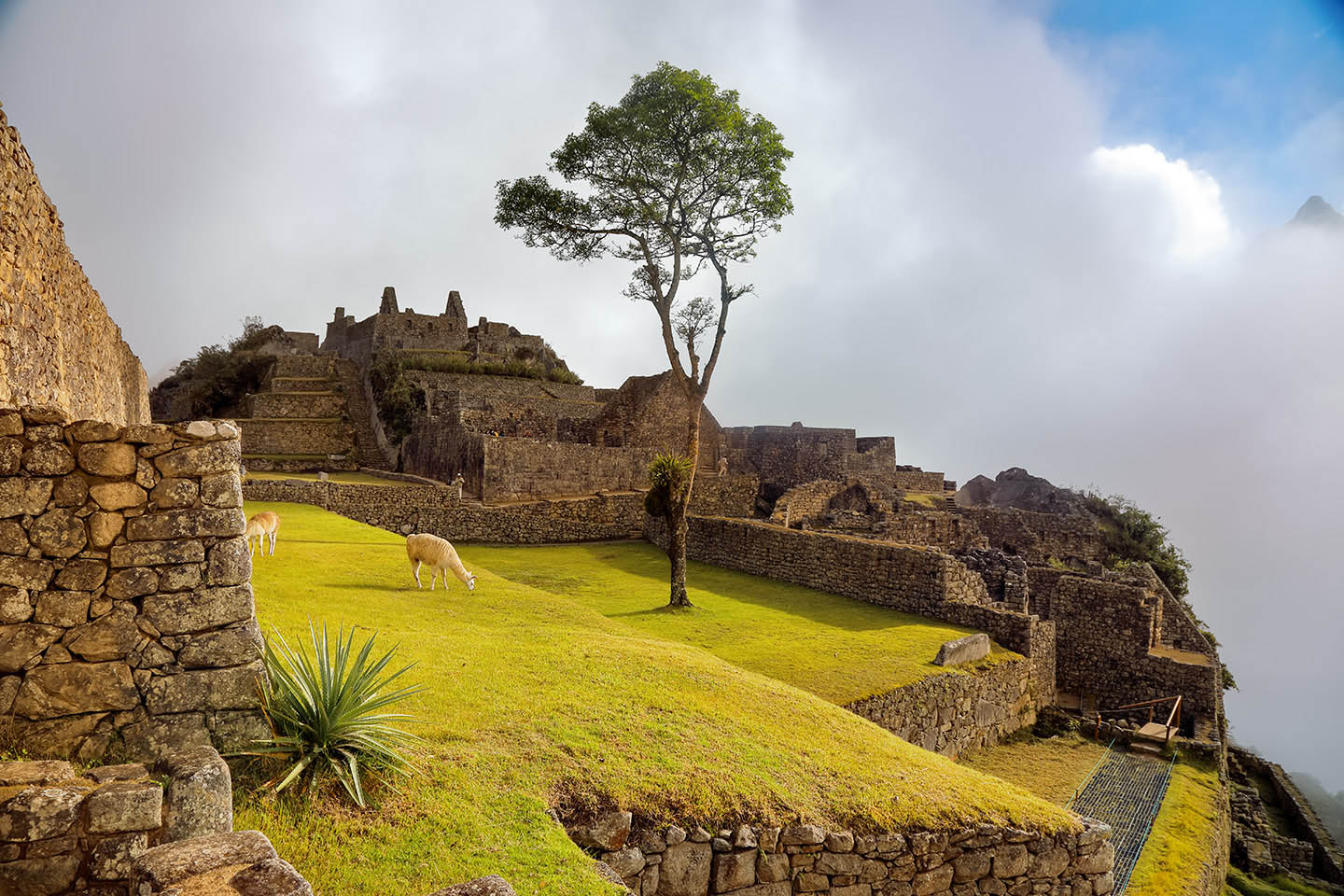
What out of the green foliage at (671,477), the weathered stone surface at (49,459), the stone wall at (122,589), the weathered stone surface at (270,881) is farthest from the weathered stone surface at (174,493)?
the green foliage at (671,477)

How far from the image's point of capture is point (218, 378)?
1665 inches

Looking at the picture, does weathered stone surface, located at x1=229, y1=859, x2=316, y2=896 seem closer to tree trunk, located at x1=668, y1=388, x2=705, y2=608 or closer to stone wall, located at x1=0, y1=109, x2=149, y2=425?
stone wall, located at x1=0, y1=109, x2=149, y2=425

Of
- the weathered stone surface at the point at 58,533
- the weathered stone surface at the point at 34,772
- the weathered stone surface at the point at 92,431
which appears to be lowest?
the weathered stone surface at the point at 34,772

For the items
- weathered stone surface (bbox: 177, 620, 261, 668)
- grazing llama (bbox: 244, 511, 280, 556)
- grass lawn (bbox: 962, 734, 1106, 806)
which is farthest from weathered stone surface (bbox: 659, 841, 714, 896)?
grazing llama (bbox: 244, 511, 280, 556)

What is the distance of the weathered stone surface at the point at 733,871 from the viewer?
19.8ft

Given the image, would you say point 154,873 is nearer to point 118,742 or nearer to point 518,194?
point 118,742

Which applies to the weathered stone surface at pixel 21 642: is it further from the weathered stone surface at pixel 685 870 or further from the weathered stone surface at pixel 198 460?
the weathered stone surface at pixel 685 870

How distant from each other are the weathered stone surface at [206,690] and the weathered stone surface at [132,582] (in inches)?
22.9

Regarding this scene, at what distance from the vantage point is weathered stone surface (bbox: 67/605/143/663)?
14.4 feet

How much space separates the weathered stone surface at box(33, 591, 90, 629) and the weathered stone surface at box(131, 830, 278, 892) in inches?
60.8

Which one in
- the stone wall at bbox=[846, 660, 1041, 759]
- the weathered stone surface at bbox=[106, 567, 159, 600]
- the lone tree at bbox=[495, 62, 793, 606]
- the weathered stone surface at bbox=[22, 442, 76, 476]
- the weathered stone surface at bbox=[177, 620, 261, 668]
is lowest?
the stone wall at bbox=[846, 660, 1041, 759]

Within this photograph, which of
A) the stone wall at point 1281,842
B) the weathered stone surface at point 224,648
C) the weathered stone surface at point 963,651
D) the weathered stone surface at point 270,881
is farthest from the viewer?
the stone wall at point 1281,842

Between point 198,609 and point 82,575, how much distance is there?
66 cm

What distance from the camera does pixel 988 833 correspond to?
7188mm
